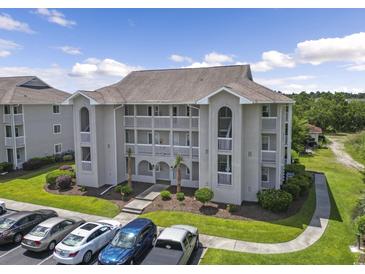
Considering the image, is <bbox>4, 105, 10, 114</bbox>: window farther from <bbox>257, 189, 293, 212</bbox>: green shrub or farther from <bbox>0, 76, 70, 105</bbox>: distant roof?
<bbox>257, 189, 293, 212</bbox>: green shrub

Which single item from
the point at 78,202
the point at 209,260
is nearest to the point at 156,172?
the point at 78,202

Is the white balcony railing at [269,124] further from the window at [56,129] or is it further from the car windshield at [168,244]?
the window at [56,129]

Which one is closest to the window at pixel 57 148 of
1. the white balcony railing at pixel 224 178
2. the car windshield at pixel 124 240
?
the white balcony railing at pixel 224 178

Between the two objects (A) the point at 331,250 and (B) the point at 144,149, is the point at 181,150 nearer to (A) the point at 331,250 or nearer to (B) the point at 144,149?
(B) the point at 144,149

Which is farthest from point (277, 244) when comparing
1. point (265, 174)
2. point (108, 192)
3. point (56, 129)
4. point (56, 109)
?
point (56, 109)

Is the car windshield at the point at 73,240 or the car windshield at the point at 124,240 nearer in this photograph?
the car windshield at the point at 124,240

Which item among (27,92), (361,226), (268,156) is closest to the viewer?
(361,226)
